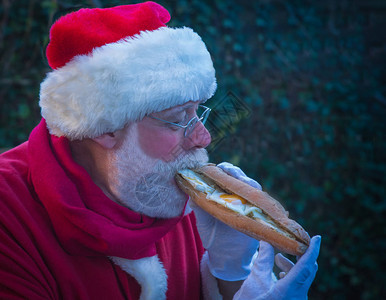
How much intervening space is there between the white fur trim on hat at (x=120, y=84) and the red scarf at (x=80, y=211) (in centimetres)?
11

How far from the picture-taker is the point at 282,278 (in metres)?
1.46

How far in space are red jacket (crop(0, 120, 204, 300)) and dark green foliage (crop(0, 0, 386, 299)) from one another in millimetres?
2432

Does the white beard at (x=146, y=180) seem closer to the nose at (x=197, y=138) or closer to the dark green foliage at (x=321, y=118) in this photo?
the nose at (x=197, y=138)

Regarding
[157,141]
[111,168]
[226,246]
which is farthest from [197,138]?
[226,246]

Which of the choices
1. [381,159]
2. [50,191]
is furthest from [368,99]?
[50,191]

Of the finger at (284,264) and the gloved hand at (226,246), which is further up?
the finger at (284,264)

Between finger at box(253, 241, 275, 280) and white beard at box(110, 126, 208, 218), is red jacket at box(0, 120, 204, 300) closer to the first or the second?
white beard at box(110, 126, 208, 218)

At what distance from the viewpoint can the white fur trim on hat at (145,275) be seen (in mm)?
1658

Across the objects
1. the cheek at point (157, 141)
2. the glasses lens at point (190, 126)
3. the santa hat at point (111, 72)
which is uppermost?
the santa hat at point (111, 72)

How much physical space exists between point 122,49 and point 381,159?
341cm

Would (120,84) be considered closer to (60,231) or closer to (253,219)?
(60,231)

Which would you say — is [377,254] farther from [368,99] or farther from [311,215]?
[368,99]

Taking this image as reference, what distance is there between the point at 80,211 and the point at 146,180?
0.31 m

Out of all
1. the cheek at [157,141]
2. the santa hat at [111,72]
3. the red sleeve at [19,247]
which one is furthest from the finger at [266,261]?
the red sleeve at [19,247]
